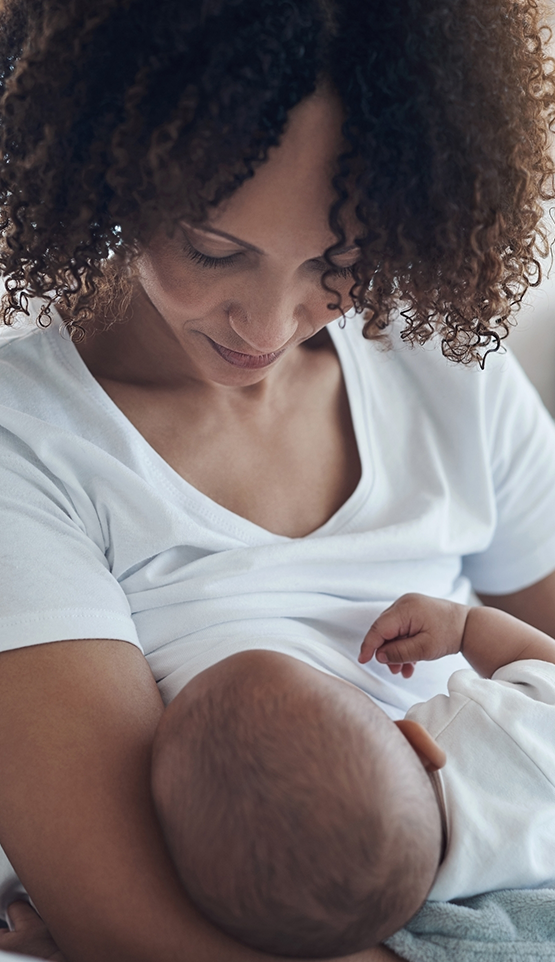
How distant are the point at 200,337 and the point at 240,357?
5 cm

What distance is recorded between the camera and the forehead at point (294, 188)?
697 mm

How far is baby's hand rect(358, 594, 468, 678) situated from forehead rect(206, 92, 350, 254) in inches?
18.7

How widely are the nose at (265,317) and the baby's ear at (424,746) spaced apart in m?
0.39

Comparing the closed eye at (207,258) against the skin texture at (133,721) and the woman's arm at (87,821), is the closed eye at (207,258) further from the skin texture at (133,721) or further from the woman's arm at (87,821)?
the woman's arm at (87,821)

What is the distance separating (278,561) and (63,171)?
0.48 meters

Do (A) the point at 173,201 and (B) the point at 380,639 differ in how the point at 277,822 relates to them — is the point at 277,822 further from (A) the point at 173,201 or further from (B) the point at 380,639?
(A) the point at 173,201

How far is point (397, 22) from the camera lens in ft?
2.25

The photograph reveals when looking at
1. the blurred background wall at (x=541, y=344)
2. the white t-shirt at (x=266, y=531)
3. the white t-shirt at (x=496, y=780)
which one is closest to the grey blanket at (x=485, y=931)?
the white t-shirt at (x=496, y=780)

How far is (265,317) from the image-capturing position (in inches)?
31.2

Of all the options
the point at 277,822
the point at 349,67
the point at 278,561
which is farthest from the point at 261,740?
the point at 349,67

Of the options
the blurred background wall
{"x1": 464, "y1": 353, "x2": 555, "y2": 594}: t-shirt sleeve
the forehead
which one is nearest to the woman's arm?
the forehead

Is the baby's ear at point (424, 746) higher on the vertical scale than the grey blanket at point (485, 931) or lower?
higher

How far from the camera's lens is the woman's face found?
2.32 ft

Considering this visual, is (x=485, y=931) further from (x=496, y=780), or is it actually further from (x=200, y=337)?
(x=200, y=337)
